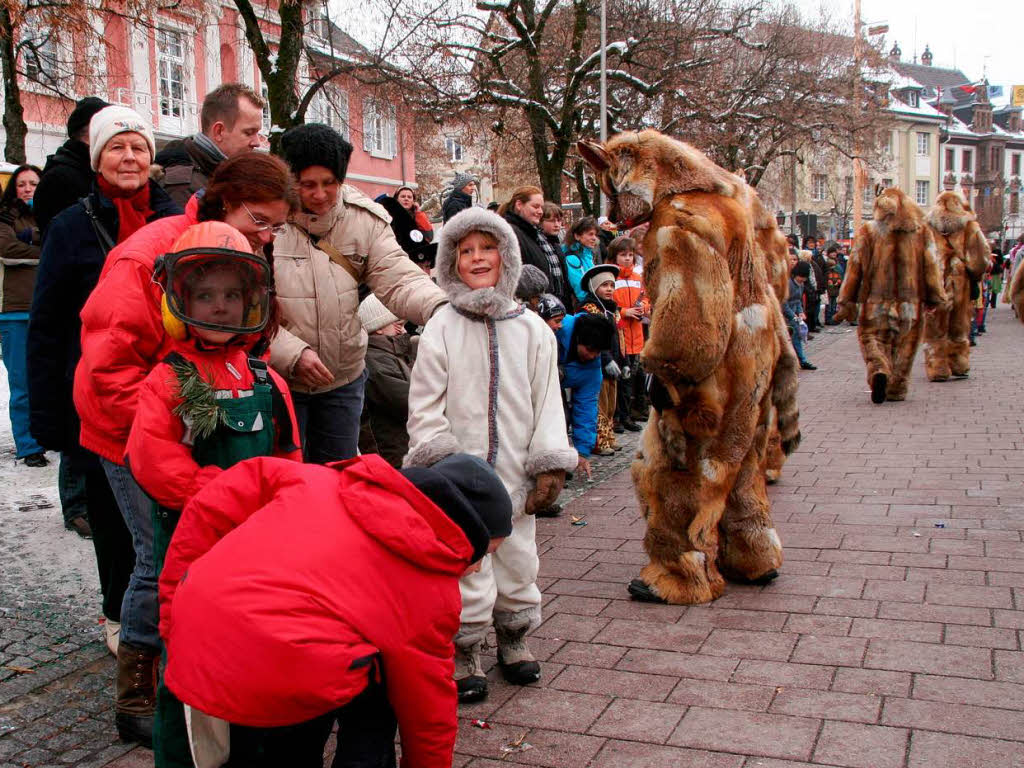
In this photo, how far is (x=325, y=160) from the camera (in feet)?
13.1

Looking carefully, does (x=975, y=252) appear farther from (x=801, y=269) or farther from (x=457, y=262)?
(x=457, y=262)

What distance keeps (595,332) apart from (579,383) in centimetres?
44

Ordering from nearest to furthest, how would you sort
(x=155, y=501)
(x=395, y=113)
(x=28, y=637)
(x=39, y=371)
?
(x=155, y=501)
(x=39, y=371)
(x=28, y=637)
(x=395, y=113)

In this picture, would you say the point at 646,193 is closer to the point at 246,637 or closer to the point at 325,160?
the point at 325,160

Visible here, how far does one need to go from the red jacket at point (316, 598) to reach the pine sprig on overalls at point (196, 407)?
15.6 inches

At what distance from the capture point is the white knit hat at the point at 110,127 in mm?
3699

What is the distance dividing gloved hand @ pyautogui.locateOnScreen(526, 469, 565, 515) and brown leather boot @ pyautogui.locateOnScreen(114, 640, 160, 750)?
1.46 meters

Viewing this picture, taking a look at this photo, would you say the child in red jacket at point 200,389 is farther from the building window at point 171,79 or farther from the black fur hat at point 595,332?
the building window at point 171,79

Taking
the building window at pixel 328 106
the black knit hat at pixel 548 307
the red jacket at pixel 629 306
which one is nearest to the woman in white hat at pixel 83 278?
the black knit hat at pixel 548 307

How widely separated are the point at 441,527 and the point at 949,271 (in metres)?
12.6

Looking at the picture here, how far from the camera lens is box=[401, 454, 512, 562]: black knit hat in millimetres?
2449

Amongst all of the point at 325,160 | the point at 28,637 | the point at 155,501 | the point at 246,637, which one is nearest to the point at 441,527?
the point at 246,637

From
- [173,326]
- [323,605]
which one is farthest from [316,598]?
[173,326]

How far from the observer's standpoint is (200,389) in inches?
115
